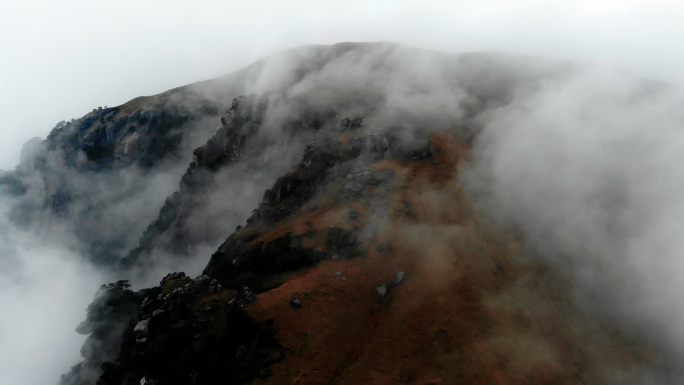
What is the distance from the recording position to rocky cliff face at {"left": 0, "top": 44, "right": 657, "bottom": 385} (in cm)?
4338

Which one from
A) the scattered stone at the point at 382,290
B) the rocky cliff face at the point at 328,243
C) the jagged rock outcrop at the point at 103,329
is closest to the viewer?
the rocky cliff face at the point at 328,243

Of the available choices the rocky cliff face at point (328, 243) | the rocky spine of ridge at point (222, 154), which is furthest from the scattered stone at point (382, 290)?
the rocky spine of ridge at point (222, 154)

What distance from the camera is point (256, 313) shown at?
166 feet

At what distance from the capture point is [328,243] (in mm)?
64500

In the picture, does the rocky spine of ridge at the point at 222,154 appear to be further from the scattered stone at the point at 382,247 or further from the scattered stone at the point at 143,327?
the scattered stone at the point at 143,327

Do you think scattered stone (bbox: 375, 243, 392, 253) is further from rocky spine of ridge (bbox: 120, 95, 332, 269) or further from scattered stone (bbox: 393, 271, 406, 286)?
rocky spine of ridge (bbox: 120, 95, 332, 269)

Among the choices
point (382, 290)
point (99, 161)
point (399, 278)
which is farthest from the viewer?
point (99, 161)

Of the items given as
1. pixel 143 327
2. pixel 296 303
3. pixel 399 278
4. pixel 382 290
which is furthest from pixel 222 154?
pixel 399 278

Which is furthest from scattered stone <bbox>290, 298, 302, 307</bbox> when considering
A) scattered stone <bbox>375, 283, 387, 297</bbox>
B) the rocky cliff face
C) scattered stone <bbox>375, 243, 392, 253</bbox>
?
scattered stone <bbox>375, 243, 392, 253</bbox>

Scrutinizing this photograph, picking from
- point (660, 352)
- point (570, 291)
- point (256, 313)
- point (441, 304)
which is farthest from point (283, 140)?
point (660, 352)

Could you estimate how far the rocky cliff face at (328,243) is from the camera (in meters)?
43.4

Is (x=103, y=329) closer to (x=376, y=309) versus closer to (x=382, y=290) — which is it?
(x=376, y=309)

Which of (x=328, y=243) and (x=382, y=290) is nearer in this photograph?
(x=382, y=290)

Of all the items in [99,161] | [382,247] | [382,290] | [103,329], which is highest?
[99,161]
